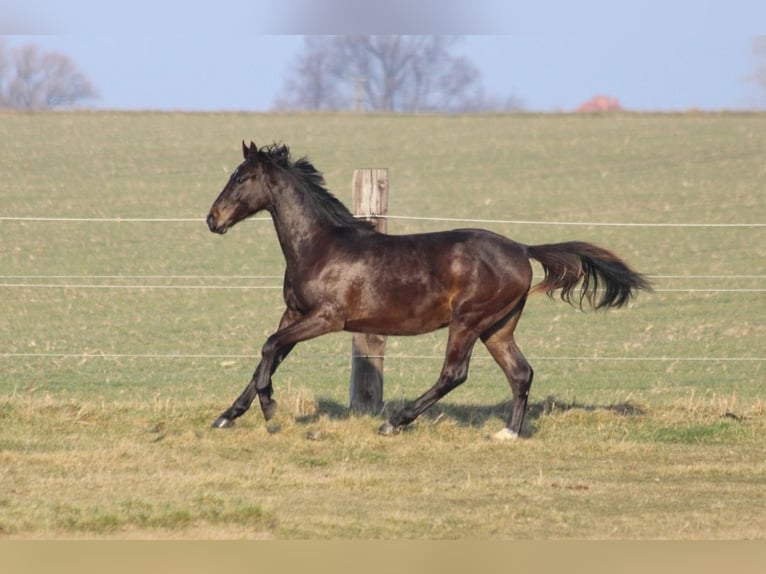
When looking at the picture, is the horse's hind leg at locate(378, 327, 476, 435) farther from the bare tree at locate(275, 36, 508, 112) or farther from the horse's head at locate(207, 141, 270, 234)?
the bare tree at locate(275, 36, 508, 112)

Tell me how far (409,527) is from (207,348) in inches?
395

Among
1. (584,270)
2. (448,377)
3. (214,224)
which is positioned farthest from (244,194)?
(584,270)

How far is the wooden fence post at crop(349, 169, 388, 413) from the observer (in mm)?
9664

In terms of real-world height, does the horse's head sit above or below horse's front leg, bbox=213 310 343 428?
above

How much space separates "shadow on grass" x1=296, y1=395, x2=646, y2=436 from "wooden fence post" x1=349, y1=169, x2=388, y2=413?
14cm

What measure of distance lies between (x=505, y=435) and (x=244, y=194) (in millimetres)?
2525

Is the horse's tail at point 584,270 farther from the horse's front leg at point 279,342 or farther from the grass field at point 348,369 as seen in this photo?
the horse's front leg at point 279,342

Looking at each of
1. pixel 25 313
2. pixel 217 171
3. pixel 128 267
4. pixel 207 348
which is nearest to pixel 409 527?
pixel 207 348

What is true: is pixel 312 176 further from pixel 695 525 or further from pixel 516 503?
pixel 695 525

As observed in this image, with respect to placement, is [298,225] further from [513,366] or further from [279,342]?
[513,366]

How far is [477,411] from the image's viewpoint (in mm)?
9461

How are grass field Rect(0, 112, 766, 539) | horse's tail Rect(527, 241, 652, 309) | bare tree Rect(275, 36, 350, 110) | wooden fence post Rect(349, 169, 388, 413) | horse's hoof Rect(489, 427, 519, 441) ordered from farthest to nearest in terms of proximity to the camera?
bare tree Rect(275, 36, 350, 110), wooden fence post Rect(349, 169, 388, 413), horse's tail Rect(527, 241, 652, 309), horse's hoof Rect(489, 427, 519, 441), grass field Rect(0, 112, 766, 539)

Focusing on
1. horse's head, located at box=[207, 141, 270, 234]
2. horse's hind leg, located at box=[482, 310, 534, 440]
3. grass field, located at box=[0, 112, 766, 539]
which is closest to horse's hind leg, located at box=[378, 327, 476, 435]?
grass field, located at box=[0, 112, 766, 539]

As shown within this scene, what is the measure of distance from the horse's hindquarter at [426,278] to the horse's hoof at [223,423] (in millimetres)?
1077
